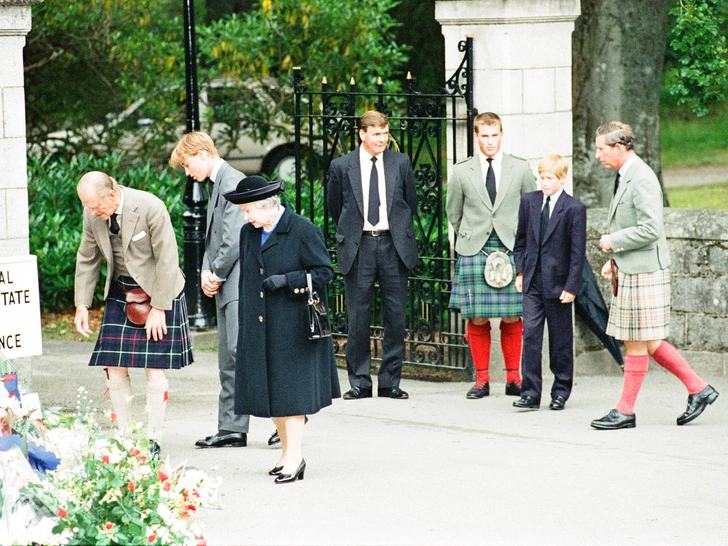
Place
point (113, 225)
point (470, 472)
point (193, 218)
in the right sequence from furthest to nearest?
point (193, 218) < point (113, 225) < point (470, 472)

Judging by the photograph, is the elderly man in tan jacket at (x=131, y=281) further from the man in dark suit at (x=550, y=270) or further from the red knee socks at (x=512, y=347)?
the red knee socks at (x=512, y=347)

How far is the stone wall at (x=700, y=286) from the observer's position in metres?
9.26

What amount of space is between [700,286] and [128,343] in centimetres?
446

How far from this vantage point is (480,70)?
30.7ft

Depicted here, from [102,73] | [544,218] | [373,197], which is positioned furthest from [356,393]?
[102,73]

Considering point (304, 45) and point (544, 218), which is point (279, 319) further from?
point (304, 45)

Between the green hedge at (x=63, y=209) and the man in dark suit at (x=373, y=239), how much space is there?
4234 millimetres

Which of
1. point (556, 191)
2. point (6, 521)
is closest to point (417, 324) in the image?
point (556, 191)

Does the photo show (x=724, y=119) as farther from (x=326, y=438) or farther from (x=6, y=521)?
(x=6, y=521)

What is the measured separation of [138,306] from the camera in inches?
276

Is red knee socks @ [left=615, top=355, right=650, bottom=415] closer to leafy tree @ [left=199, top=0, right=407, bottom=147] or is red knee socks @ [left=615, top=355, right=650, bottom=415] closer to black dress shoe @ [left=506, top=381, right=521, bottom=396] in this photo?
black dress shoe @ [left=506, top=381, right=521, bottom=396]

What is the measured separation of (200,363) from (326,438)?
10.1 ft

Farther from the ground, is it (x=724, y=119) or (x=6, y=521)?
(x=724, y=119)

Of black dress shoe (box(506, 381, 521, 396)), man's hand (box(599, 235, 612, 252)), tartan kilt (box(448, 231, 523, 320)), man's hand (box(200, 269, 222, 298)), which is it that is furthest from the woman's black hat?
black dress shoe (box(506, 381, 521, 396))
